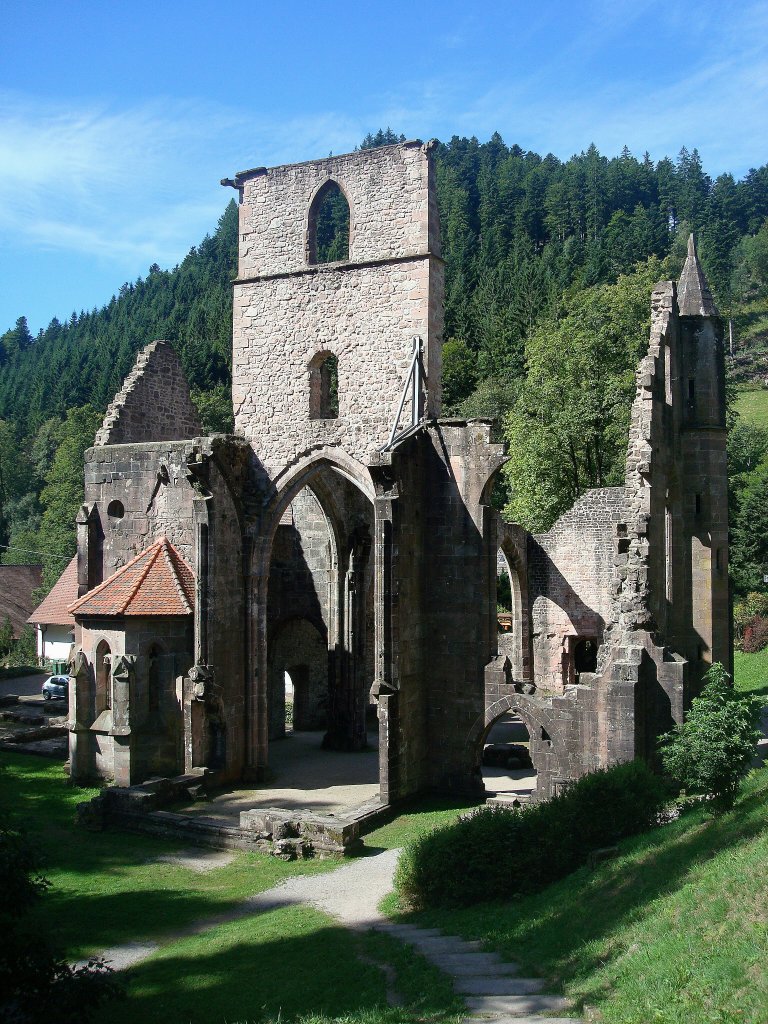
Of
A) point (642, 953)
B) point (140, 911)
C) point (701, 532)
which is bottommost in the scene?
point (140, 911)

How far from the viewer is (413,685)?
1641cm

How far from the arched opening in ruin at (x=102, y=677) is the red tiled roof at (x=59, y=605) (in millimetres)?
14202

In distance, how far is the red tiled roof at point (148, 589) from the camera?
17828 millimetres

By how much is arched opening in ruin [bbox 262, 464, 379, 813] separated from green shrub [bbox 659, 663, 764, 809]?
985 centimetres

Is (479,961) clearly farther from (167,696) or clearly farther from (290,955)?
(167,696)

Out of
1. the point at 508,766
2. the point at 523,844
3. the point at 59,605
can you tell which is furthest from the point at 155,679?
the point at 59,605

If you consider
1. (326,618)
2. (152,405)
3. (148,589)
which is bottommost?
(326,618)

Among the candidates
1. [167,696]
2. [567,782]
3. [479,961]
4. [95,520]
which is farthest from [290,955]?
[95,520]

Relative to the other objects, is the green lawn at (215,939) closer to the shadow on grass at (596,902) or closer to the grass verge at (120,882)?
the grass verge at (120,882)

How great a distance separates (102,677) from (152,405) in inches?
301

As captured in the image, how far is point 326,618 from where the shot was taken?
74.8 feet

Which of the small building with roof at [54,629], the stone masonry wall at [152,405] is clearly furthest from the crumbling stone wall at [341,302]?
the small building with roof at [54,629]

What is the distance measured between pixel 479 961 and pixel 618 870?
206cm

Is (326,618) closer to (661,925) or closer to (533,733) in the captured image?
(533,733)
